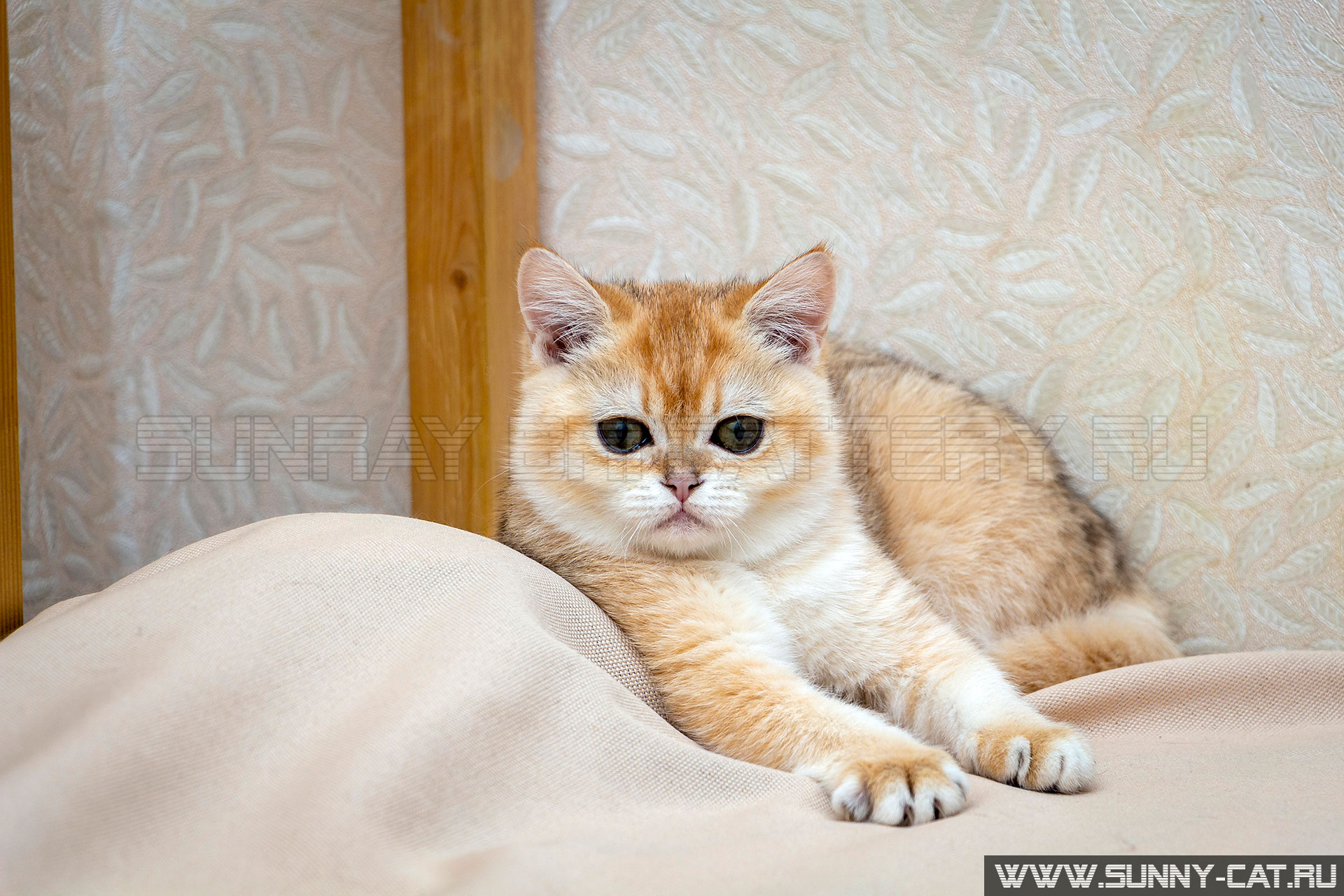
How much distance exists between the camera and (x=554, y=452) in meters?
1.47

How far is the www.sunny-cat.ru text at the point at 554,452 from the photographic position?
5.97ft

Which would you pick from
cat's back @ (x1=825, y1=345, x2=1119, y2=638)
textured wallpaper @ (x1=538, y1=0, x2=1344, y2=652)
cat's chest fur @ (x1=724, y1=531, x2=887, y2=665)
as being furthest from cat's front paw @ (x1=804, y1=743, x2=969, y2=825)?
textured wallpaper @ (x1=538, y1=0, x2=1344, y2=652)

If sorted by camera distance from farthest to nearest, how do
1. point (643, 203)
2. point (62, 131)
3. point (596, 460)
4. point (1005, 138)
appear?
1. point (643, 203)
2. point (62, 131)
3. point (1005, 138)
4. point (596, 460)

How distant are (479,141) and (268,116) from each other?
0.55 meters

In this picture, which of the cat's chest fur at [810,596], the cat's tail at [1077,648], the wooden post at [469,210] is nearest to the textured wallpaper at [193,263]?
the wooden post at [469,210]

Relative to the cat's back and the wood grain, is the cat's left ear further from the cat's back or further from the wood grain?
the wood grain

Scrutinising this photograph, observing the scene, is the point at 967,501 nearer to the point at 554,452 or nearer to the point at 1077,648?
the point at 1077,648

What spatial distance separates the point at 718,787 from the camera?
105cm

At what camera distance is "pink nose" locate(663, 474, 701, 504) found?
1.31 metres

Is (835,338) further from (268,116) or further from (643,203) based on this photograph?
(268,116)

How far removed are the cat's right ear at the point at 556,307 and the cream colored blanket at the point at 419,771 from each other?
429mm

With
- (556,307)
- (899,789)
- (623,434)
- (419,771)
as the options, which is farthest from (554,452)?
(899,789)

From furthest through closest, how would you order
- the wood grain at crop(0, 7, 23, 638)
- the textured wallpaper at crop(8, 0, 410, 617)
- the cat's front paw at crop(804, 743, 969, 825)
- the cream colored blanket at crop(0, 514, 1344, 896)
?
1. the textured wallpaper at crop(8, 0, 410, 617)
2. the wood grain at crop(0, 7, 23, 638)
3. the cat's front paw at crop(804, 743, 969, 825)
4. the cream colored blanket at crop(0, 514, 1344, 896)

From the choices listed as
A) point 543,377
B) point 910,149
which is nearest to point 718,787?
point 543,377
